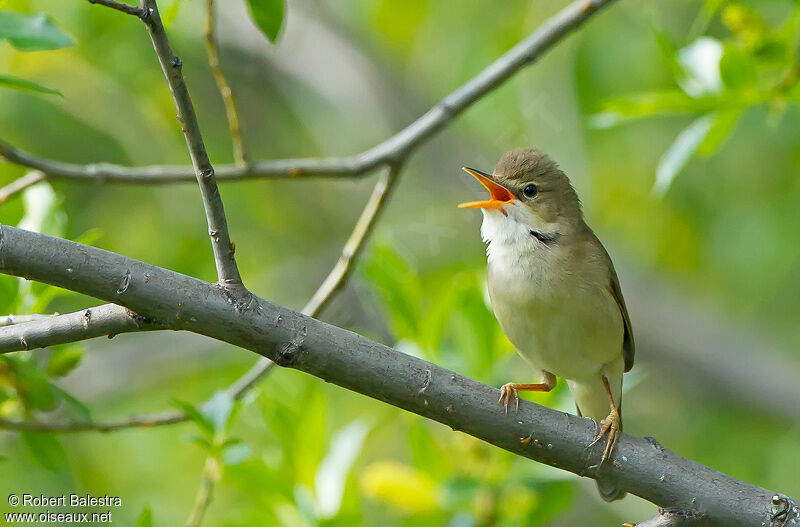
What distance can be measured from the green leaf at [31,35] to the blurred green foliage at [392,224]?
70.0 inches

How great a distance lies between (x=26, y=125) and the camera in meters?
6.00

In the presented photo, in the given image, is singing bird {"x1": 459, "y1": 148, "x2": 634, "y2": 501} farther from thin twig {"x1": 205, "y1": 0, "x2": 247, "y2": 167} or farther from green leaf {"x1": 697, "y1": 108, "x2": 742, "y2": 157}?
thin twig {"x1": 205, "y1": 0, "x2": 247, "y2": 167}

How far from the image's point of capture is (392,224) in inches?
320

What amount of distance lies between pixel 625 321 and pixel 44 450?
2414mm

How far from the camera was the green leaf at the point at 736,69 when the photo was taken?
341cm

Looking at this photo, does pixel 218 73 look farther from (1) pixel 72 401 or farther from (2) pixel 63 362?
(1) pixel 72 401

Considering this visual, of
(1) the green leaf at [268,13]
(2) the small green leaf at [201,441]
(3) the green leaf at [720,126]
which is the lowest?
(2) the small green leaf at [201,441]

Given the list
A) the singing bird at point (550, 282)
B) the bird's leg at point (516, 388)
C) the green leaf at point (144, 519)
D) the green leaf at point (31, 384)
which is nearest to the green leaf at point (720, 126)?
the singing bird at point (550, 282)

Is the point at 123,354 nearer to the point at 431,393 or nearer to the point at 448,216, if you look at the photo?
the point at 448,216

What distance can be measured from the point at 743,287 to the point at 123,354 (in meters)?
4.86

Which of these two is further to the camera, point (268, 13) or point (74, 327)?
point (268, 13)

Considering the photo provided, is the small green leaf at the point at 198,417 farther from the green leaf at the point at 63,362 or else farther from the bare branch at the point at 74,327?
the bare branch at the point at 74,327

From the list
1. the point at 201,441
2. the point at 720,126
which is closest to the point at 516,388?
the point at 201,441

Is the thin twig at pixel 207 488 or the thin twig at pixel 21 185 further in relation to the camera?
the thin twig at pixel 207 488
